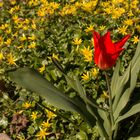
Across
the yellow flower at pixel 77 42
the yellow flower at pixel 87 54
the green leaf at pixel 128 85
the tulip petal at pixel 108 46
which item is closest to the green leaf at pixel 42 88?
the green leaf at pixel 128 85

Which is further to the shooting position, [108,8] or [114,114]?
[108,8]

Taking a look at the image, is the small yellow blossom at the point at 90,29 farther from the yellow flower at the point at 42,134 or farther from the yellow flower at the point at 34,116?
the yellow flower at the point at 42,134

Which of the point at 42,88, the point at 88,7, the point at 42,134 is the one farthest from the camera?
the point at 88,7

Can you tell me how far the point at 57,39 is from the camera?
335cm

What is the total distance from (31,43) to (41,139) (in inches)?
44.7

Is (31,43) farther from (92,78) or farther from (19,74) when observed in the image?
(19,74)

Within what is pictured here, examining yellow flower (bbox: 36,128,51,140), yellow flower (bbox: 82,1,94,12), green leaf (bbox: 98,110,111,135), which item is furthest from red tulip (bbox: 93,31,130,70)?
yellow flower (bbox: 82,1,94,12)

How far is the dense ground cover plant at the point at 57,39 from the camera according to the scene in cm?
282

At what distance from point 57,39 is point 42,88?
142 cm

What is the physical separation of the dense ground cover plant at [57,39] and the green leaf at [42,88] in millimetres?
532

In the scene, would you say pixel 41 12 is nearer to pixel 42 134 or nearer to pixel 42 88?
pixel 42 134

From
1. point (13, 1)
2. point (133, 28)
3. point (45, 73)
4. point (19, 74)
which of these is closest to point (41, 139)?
point (45, 73)

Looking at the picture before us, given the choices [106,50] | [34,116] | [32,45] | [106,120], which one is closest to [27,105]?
[34,116]

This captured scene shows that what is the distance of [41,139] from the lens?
8.44 feet
